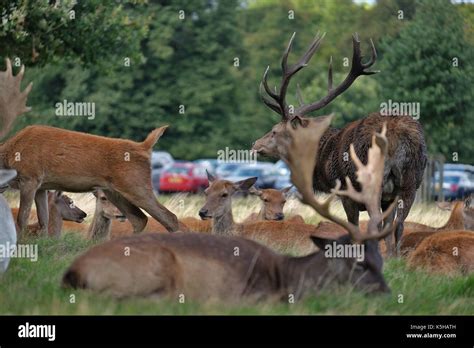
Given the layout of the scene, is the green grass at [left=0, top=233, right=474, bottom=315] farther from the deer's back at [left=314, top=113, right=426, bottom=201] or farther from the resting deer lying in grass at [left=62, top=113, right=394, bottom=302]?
the deer's back at [left=314, top=113, right=426, bottom=201]

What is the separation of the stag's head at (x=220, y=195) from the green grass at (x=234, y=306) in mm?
3892

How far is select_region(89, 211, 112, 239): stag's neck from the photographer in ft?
45.6

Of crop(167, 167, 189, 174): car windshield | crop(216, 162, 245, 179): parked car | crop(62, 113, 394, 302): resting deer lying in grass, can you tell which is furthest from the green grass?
crop(216, 162, 245, 179): parked car

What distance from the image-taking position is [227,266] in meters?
7.93

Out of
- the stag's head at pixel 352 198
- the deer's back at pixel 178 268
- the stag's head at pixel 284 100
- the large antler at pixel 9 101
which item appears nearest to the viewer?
the deer's back at pixel 178 268

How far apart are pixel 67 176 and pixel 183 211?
6344 mm

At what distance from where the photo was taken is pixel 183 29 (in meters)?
45.1

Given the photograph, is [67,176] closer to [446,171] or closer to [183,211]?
[183,211]

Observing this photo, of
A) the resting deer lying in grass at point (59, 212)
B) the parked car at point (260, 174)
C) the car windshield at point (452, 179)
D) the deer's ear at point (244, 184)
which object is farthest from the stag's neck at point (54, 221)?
the car windshield at point (452, 179)

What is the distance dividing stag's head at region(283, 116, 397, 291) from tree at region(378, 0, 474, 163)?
1662 cm

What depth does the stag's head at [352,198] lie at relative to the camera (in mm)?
8156

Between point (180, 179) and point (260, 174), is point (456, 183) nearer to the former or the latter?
point (260, 174)

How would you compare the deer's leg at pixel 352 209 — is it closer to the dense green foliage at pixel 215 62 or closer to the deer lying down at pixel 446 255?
the deer lying down at pixel 446 255

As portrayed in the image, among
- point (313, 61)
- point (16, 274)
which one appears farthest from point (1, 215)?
point (313, 61)
